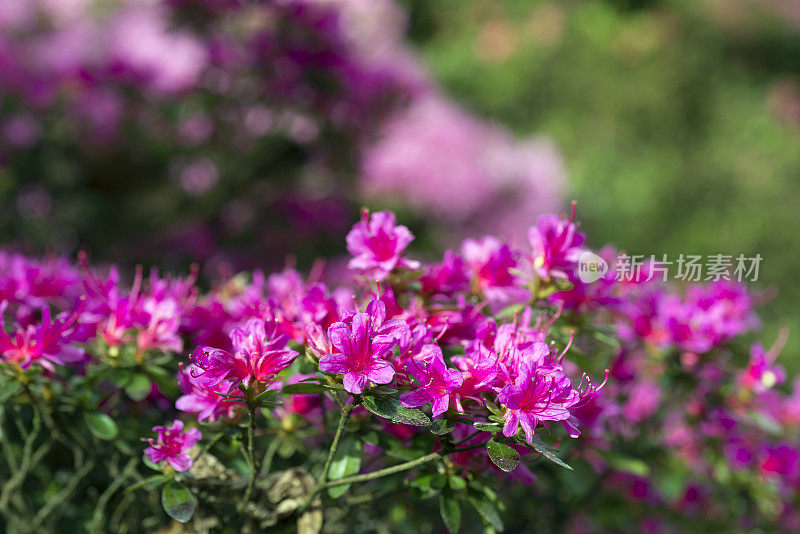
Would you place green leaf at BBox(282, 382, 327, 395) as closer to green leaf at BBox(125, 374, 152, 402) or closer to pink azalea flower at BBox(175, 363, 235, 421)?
pink azalea flower at BBox(175, 363, 235, 421)

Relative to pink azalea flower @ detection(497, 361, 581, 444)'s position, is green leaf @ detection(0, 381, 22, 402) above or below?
below

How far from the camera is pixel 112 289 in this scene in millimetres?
1062

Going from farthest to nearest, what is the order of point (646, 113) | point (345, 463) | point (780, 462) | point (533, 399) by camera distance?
point (646, 113) < point (780, 462) < point (345, 463) < point (533, 399)

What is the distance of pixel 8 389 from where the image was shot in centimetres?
88

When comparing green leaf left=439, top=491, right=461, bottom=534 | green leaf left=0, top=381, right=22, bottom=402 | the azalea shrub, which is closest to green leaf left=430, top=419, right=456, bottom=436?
the azalea shrub

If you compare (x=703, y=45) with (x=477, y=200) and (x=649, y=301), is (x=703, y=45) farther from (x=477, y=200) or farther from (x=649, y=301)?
(x=649, y=301)

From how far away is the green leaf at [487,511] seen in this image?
839 mm

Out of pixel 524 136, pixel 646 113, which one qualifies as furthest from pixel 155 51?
pixel 646 113

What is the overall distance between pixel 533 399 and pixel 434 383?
10cm

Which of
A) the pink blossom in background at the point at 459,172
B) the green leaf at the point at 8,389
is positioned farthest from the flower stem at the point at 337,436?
the pink blossom in background at the point at 459,172

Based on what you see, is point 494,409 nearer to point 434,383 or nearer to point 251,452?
point 434,383

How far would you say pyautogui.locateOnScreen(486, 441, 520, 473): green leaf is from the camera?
2.48ft

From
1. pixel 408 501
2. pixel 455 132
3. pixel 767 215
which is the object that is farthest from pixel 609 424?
pixel 767 215

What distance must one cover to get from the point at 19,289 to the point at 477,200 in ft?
7.77
